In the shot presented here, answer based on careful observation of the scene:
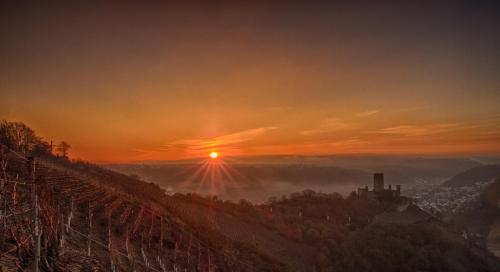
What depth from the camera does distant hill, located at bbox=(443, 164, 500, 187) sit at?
14538cm

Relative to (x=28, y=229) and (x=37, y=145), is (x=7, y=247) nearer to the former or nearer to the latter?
(x=28, y=229)

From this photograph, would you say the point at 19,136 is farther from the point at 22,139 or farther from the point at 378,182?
the point at 378,182

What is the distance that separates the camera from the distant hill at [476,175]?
145 m

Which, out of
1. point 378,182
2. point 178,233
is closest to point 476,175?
point 378,182

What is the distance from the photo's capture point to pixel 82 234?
9.16 m

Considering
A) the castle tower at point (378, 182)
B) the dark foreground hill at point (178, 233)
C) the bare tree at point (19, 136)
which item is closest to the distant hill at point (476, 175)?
the castle tower at point (378, 182)

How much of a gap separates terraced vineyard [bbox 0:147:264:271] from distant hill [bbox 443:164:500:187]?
6589 inches

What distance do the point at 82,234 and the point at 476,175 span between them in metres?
188

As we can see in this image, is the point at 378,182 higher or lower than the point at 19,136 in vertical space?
lower

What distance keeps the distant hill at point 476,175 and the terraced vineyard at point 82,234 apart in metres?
167

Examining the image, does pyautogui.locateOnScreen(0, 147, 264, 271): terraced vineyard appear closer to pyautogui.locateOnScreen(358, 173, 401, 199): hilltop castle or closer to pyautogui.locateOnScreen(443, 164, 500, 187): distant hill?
pyautogui.locateOnScreen(358, 173, 401, 199): hilltop castle

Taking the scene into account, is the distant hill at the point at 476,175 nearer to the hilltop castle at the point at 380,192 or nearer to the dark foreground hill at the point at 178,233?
the hilltop castle at the point at 380,192

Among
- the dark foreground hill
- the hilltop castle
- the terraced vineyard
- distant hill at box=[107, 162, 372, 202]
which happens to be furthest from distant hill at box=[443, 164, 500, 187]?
the terraced vineyard

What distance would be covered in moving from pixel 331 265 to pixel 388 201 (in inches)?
1418
